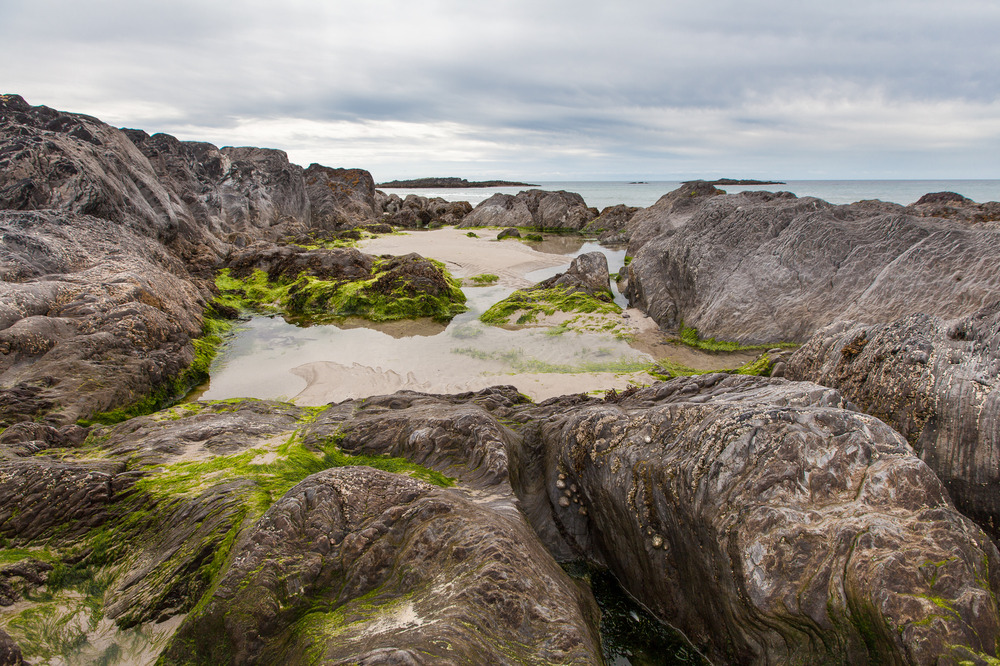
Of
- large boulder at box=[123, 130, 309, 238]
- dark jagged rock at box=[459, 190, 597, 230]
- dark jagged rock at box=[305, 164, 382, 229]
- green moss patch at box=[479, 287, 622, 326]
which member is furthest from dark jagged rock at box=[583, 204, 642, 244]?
large boulder at box=[123, 130, 309, 238]

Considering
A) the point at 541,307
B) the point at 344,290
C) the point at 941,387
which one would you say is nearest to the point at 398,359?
the point at 541,307

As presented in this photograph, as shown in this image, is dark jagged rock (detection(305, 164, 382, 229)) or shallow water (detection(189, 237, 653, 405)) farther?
dark jagged rock (detection(305, 164, 382, 229))

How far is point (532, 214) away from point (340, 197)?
47.1 ft

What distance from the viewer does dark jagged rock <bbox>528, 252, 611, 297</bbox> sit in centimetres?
1377

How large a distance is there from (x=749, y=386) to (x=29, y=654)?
5681 mm

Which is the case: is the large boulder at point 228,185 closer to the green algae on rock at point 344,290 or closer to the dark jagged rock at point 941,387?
the green algae on rock at point 344,290

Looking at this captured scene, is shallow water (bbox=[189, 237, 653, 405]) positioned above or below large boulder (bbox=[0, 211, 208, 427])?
below

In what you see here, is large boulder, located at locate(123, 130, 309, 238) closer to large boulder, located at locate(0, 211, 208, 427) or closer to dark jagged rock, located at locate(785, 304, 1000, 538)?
large boulder, located at locate(0, 211, 208, 427)

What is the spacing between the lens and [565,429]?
15.4ft

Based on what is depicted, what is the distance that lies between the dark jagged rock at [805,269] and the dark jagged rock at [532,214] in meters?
22.4

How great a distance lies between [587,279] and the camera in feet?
46.5

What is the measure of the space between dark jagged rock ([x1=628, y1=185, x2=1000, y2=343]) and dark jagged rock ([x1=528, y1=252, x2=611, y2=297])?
3.60ft

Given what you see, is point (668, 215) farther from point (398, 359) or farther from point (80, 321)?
point (80, 321)

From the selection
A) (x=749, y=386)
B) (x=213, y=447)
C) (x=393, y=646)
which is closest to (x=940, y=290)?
(x=749, y=386)
